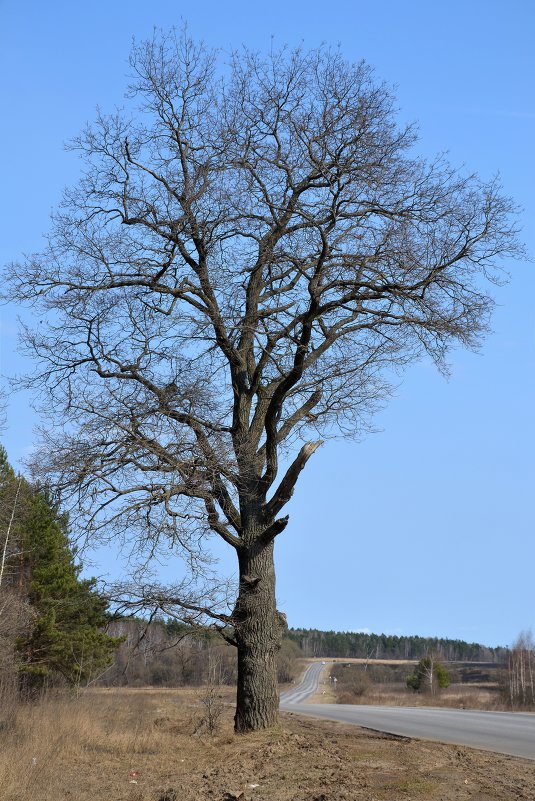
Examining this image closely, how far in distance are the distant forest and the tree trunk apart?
472 feet

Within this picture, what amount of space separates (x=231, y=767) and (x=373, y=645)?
15615 centimetres

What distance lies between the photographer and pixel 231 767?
11.4 meters

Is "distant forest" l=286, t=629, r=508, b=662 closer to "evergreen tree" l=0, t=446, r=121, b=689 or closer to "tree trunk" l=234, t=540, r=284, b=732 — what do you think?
"evergreen tree" l=0, t=446, r=121, b=689

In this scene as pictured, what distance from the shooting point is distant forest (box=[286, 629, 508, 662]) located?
A: 15525 centimetres

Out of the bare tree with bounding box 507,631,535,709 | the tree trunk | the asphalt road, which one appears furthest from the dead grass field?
the bare tree with bounding box 507,631,535,709

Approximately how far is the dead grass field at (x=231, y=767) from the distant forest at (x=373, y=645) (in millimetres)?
143049

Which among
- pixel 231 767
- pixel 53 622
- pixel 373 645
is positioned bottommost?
pixel 231 767

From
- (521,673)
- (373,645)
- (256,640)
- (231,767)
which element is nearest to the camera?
(231,767)

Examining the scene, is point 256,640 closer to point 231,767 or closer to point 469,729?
point 231,767

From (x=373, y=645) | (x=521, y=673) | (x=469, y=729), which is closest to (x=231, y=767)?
(x=469, y=729)

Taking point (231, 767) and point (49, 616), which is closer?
point (231, 767)

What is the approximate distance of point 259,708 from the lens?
14.2 m

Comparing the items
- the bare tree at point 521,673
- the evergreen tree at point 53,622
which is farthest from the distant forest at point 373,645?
the evergreen tree at point 53,622

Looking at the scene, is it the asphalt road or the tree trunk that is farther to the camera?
the asphalt road
